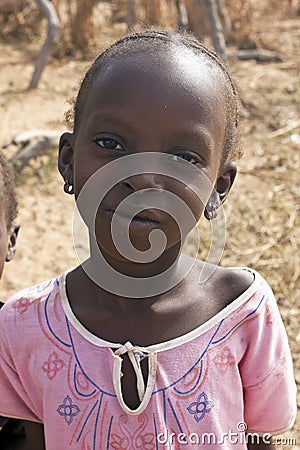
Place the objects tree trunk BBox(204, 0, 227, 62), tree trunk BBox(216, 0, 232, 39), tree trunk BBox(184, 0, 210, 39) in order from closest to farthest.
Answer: tree trunk BBox(204, 0, 227, 62) < tree trunk BBox(216, 0, 232, 39) < tree trunk BBox(184, 0, 210, 39)

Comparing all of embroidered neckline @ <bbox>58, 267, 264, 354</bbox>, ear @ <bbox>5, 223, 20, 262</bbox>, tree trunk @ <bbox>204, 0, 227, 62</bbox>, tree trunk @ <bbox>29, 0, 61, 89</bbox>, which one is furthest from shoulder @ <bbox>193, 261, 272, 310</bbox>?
tree trunk @ <bbox>29, 0, 61, 89</bbox>

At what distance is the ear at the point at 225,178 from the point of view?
1610 mm

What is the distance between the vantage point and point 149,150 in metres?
1.41

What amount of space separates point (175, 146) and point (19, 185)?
10.2 feet

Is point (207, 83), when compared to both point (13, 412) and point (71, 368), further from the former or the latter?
point (13, 412)

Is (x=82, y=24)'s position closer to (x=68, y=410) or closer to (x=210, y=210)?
(x=210, y=210)

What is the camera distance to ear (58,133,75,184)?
1.61 m

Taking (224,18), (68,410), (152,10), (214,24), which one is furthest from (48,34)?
(68,410)

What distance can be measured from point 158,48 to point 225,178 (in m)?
0.34

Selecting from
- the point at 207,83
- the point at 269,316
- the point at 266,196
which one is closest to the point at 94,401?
the point at 269,316

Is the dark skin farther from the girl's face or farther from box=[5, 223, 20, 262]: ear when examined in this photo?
box=[5, 223, 20, 262]: ear

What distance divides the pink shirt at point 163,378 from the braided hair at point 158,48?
364 millimetres

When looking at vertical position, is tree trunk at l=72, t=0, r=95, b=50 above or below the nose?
below

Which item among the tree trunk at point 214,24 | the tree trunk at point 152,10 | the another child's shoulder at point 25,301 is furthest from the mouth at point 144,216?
the tree trunk at point 152,10
